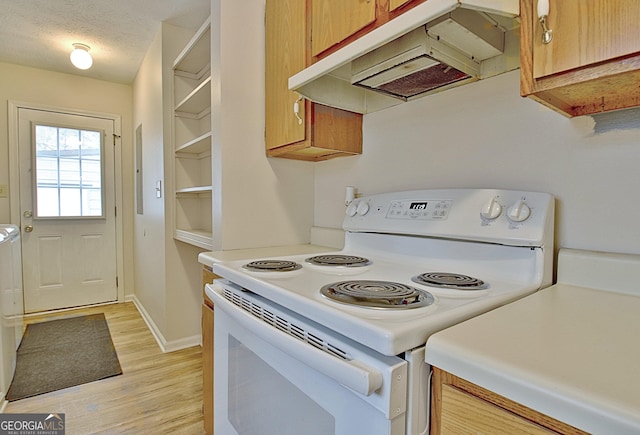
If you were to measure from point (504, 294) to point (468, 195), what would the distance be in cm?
39

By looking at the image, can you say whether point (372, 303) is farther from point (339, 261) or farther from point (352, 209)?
point (352, 209)

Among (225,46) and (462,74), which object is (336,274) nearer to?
(462,74)

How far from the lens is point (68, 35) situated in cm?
269

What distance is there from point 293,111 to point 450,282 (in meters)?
0.99

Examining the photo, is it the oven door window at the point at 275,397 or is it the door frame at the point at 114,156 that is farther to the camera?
the door frame at the point at 114,156

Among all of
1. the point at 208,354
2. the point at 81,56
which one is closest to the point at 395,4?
the point at 208,354

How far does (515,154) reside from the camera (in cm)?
104

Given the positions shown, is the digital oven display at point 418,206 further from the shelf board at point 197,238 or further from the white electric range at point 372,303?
the shelf board at point 197,238

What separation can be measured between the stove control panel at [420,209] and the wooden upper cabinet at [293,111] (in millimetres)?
416

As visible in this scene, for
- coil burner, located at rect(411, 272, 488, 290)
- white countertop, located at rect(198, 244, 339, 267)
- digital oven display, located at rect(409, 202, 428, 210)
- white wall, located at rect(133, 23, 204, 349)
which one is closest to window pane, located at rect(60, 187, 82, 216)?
white wall, located at rect(133, 23, 204, 349)

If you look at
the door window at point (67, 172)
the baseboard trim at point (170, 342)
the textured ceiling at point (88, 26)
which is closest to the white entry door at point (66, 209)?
the door window at point (67, 172)

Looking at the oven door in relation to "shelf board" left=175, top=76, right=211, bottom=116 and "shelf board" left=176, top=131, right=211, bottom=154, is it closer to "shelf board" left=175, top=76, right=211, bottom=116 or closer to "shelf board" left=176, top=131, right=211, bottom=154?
Result: "shelf board" left=176, top=131, right=211, bottom=154

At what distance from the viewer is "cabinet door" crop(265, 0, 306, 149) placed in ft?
4.64

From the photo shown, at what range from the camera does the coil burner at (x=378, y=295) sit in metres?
0.66
